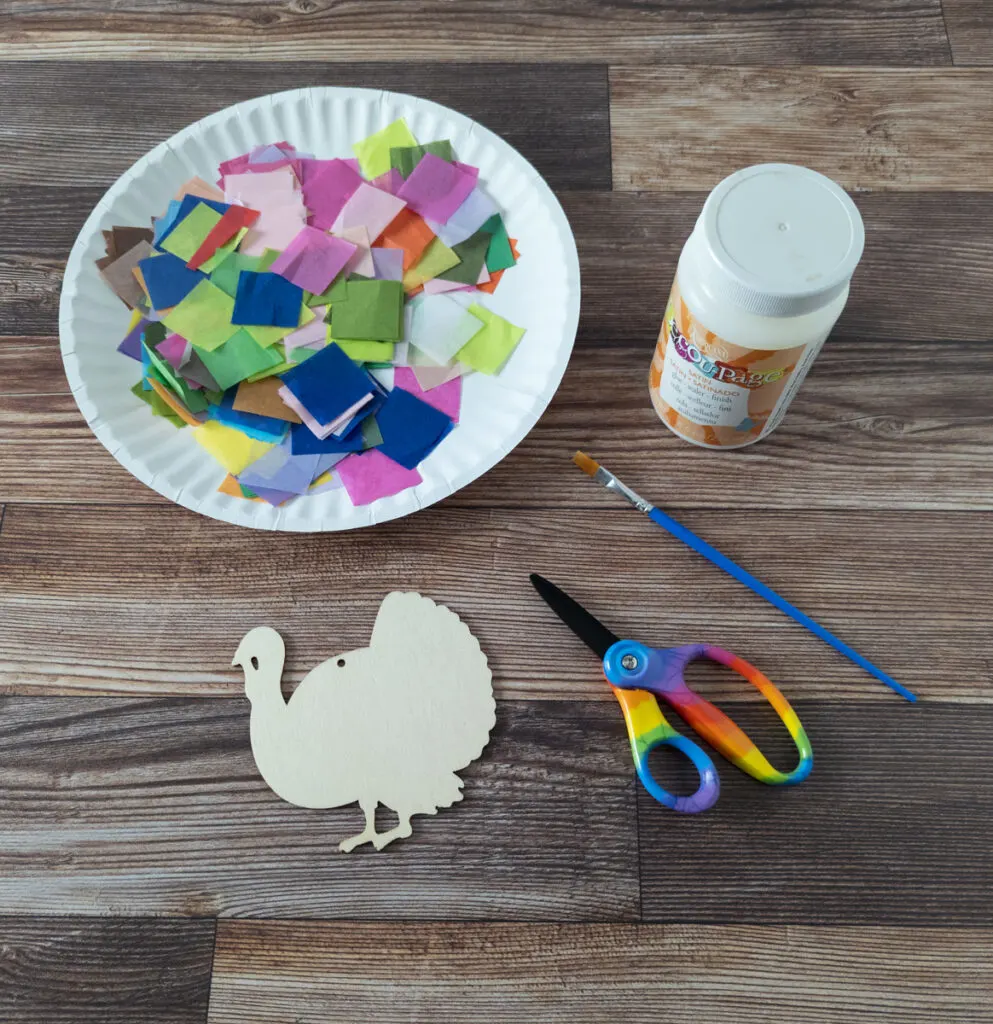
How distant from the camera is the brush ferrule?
0.61 m

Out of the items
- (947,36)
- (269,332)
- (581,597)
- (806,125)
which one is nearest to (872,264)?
(806,125)

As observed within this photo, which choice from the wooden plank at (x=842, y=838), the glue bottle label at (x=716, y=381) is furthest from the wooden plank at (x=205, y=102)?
the wooden plank at (x=842, y=838)

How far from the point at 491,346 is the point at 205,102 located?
360 mm

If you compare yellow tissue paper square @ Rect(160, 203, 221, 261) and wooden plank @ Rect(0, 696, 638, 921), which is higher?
yellow tissue paper square @ Rect(160, 203, 221, 261)

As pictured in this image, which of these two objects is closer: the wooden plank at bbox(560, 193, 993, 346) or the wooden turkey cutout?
the wooden turkey cutout

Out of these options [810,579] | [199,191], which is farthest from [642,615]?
[199,191]

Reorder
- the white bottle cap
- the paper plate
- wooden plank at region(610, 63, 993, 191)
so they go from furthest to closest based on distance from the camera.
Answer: wooden plank at region(610, 63, 993, 191)
the paper plate
the white bottle cap

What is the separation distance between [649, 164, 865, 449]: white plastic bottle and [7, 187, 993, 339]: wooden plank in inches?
5.8

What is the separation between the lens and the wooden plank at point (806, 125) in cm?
73

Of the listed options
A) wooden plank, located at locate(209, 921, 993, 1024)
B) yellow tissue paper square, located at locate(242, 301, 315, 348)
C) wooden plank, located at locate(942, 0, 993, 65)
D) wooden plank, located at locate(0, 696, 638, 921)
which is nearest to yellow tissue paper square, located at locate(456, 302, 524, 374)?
yellow tissue paper square, located at locate(242, 301, 315, 348)

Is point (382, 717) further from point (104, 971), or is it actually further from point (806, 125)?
point (806, 125)

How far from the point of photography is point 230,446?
610 millimetres

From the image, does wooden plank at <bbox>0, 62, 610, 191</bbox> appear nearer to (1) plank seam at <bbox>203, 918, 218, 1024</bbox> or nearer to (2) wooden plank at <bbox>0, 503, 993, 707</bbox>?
(2) wooden plank at <bbox>0, 503, 993, 707</bbox>

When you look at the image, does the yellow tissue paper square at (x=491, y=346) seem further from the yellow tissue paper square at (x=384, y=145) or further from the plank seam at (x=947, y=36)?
the plank seam at (x=947, y=36)
